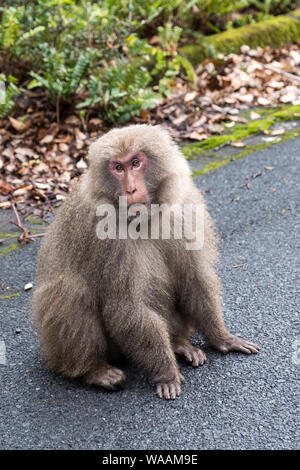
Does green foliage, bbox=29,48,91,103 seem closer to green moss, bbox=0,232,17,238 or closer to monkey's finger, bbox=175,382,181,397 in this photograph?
green moss, bbox=0,232,17,238

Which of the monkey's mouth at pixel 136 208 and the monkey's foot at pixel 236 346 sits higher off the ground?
the monkey's mouth at pixel 136 208

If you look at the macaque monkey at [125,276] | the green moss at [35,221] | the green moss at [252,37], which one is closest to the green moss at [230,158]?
the green moss at [35,221]

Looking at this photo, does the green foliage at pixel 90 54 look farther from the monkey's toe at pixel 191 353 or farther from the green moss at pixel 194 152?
the monkey's toe at pixel 191 353

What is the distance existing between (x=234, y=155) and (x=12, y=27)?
8.90 feet

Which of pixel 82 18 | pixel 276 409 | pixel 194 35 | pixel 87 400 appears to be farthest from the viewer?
pixel 194 35

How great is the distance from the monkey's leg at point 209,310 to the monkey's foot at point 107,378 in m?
0.57

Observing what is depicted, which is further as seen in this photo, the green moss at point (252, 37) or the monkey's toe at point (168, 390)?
the green moss at point (252, 37)

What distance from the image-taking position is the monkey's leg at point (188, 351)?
12.4 ft

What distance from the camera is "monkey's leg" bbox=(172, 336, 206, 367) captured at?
3.78 m

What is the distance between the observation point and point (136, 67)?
6988 mm

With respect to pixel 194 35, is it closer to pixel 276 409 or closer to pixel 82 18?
pixel 82 18

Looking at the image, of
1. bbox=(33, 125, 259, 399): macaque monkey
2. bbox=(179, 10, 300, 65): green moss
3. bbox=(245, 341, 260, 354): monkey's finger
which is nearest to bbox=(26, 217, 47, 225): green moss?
bbox=(33, 125, 259, 399): macaque monkey

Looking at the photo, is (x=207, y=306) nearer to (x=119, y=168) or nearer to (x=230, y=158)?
(x=119, y=168)

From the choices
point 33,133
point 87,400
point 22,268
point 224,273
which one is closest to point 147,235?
point 87,400
